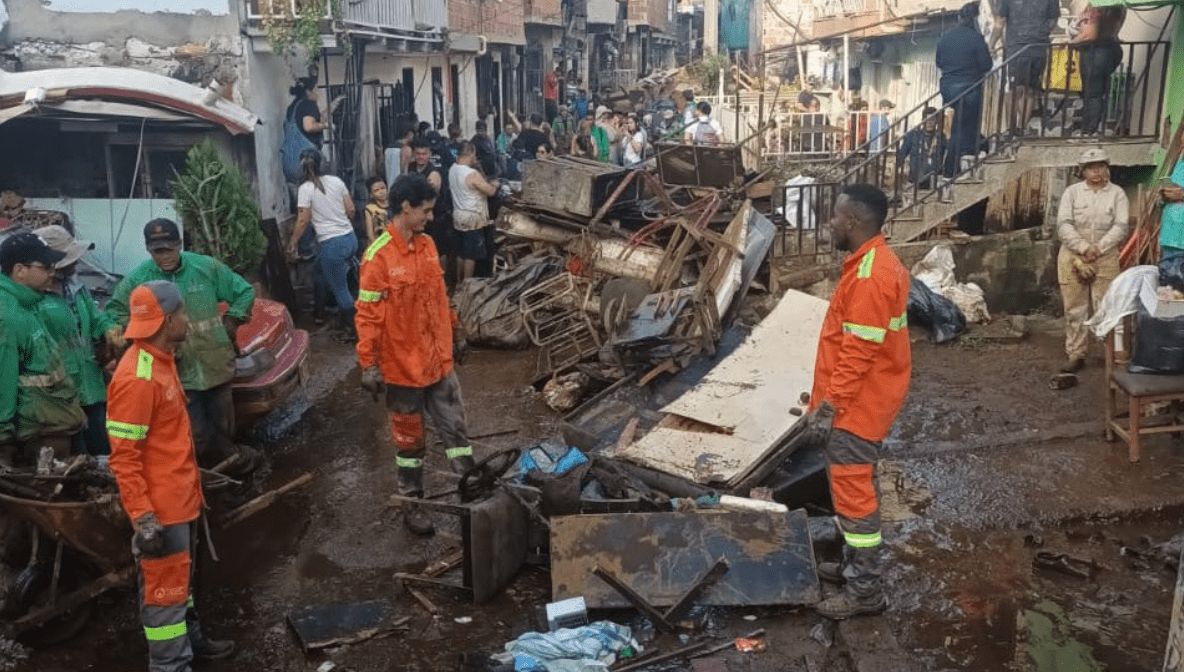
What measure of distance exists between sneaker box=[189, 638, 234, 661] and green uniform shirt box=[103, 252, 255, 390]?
6.38 feet

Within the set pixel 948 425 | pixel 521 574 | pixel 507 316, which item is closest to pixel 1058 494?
pixel 948 425

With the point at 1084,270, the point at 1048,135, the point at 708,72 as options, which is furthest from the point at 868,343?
Result: the point at 708,72

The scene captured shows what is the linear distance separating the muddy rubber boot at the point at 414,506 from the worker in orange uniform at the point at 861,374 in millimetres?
2391

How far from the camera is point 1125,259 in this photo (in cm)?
841

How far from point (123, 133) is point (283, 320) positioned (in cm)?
389

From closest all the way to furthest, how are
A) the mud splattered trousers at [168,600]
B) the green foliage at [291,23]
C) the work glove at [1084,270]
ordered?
the mud splattered trousers at [168,600], the work glove at [1084,270], the green foliage at [291,23]

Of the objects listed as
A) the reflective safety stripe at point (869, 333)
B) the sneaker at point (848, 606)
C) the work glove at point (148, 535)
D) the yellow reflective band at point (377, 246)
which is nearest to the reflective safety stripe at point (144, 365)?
the work glove at point (148, 535)

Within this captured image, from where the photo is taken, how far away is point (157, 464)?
437cm

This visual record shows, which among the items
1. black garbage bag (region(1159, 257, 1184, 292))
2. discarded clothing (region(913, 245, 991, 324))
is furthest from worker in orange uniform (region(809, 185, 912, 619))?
discarded clothing (region(913, 245, 991, 324))

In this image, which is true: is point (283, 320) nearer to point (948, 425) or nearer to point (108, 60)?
point (108, 60)

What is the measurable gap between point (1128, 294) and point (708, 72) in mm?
29902

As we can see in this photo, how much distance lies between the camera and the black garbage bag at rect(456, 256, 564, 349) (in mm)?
9922

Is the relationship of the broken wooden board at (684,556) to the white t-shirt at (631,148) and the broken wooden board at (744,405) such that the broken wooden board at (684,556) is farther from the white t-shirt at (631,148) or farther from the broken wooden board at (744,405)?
the white t-shirt at (631,148)

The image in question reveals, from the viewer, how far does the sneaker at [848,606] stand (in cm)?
499
